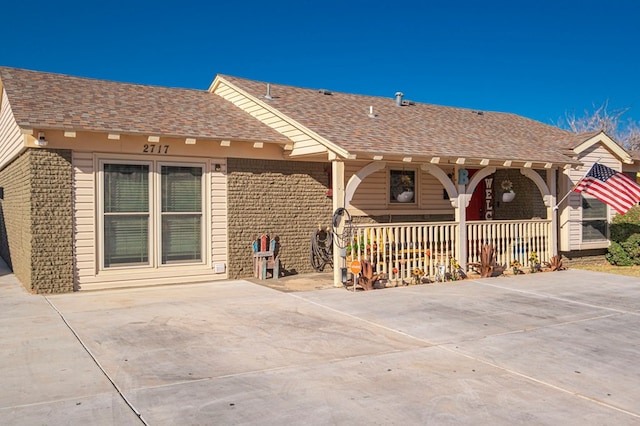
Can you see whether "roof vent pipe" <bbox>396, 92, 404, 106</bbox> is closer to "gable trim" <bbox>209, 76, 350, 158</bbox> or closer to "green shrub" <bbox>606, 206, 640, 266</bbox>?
"gable trim" <bbox>209, 76, 350, 158</bbox>

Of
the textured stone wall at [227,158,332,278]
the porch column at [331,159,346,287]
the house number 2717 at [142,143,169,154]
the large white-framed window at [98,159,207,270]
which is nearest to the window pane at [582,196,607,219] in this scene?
the textured stone wall at [227,158,332,278]

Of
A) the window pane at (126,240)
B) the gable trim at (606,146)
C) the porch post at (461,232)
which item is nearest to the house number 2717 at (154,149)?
the window pane at (126,240)

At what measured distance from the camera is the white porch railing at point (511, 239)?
478 inches

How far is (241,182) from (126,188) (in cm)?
224

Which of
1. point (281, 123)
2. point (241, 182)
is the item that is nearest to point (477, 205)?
point (281, 123)

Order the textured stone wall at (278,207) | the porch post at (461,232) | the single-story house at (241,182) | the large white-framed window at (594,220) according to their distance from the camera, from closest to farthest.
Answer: the single-story house at (241,182), the textured stone wall at (278,207), the porch post at (461,232), the large white-framed window at (594,220)

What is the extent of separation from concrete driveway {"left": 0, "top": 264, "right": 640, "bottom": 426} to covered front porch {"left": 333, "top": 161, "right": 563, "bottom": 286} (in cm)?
128

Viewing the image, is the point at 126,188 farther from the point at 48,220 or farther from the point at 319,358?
the point at 319,358

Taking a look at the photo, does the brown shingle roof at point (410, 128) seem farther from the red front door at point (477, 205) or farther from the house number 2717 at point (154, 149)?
the house number 2717 at point (154, 149)

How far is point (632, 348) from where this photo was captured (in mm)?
6312

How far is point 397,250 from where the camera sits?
10.8 meters

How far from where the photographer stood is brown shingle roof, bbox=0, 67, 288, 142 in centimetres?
967

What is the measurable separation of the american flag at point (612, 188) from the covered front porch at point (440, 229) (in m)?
0.84

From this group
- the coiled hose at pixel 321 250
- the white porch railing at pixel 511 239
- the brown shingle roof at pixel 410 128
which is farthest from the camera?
the coiled hose at pixel 321 250
